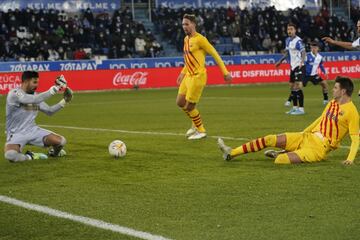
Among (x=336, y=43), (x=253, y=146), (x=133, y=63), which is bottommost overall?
(x=133, y=63)

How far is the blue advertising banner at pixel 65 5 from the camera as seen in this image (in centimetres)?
3422

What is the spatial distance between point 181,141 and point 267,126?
101 inches

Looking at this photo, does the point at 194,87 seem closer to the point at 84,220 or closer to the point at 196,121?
the point at 196,121

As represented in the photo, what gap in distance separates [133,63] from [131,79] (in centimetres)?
74

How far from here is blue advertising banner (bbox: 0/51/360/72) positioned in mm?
28561

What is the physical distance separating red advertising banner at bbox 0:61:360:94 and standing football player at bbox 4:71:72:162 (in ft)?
61.2

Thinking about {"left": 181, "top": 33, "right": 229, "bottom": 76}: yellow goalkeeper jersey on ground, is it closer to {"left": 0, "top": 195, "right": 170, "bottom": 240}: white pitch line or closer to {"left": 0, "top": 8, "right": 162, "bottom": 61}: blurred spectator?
{"left": 0, "top": 195, "right": 170, "bottom": 240}: white pitch line

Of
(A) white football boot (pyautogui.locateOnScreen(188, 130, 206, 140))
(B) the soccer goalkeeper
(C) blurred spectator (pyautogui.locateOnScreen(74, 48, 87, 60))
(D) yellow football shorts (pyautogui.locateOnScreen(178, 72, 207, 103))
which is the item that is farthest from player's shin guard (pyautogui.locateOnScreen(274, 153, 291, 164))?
(C) blurred spectator (pyautogui.locateOnScreen(74, 48, 87, 60))

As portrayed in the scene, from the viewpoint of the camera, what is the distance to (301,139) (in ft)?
27.2

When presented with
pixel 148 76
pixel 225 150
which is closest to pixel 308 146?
pixel 225 150

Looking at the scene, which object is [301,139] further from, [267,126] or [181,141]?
[267,126]

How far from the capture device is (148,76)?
31531 millimetres

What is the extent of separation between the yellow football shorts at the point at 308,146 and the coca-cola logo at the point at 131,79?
22663 mm

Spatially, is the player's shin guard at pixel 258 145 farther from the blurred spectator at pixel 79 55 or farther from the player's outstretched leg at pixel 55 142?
the blurred spectator at pixel 79 55
